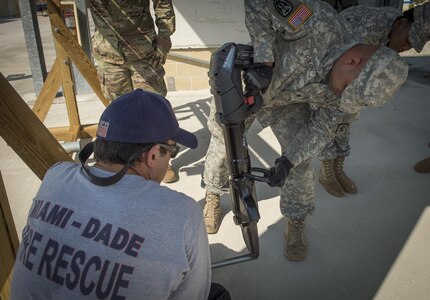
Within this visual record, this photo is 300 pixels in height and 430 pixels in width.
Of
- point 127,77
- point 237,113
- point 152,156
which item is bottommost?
point 127,77

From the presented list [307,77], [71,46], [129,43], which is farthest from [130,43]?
[307,77]

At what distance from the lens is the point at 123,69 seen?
3.03 m

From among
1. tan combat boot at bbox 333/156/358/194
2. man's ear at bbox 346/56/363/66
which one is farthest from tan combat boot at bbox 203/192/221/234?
man's ear at bbox 346/56/363/66

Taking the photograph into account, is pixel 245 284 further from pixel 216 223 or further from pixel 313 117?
pixel 313 117

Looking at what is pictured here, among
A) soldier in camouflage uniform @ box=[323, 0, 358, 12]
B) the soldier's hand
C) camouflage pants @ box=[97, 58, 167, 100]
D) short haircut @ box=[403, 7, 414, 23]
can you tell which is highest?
short haircut @ box=[403, 7, 414, 23]

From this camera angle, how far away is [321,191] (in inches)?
115

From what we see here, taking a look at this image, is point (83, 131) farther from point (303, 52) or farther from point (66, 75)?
point (303, 52)

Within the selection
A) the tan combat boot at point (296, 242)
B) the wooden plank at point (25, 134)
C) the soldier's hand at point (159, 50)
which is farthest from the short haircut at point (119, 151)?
the soldier's hand at point (159, 50)

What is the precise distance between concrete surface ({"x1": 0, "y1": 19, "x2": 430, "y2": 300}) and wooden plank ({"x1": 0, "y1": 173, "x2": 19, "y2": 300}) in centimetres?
109

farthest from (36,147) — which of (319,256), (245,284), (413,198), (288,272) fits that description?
(413,198)

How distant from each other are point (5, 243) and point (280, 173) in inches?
51.0

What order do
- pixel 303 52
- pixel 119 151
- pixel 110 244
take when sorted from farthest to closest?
pixel 303 52, pixel 119 151, pixel 110 244

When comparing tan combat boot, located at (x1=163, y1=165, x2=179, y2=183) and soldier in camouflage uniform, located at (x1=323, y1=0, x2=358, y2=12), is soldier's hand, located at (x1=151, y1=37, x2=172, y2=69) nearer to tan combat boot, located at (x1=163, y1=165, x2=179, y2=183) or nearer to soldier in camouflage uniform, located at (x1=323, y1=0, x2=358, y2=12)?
tan combat boot, located at (x1=163, y1=165, x2=179, y2=183)

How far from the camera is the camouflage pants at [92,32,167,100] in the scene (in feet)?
9.73
